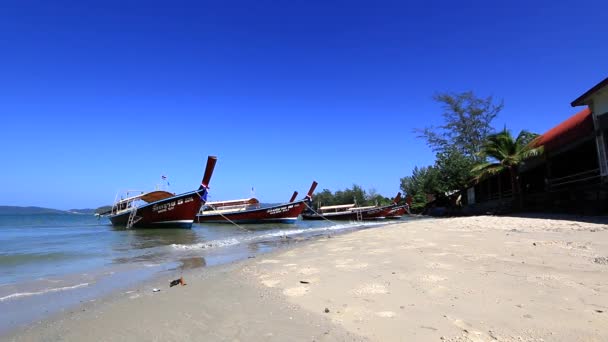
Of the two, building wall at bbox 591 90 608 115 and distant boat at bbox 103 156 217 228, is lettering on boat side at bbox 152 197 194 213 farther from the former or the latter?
building wall at bbox 591 90 608 115

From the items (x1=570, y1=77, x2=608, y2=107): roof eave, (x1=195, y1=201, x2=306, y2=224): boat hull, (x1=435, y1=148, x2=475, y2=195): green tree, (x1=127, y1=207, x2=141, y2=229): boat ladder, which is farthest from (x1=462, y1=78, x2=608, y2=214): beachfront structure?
(x1=127, y1=207, x2=141, y2=229): boat ladder

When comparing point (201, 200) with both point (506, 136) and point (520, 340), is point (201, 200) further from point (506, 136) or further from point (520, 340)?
point (520, 340)

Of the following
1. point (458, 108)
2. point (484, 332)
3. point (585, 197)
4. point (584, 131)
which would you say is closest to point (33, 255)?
point (484, 332)

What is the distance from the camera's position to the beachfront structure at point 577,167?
1427 cm

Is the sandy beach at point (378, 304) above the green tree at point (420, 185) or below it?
below

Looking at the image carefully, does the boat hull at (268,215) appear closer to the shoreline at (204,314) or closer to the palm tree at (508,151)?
the palm tree at (508,151)

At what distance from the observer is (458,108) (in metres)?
39.5

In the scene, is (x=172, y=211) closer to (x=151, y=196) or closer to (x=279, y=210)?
(x=151, y=196)

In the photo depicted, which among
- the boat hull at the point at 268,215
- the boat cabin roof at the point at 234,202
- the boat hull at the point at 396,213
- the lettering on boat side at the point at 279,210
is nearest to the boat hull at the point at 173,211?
the boat hull at the point at 268,215

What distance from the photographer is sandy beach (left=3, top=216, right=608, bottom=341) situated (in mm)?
3242

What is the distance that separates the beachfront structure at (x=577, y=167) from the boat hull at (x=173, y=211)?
737 inches

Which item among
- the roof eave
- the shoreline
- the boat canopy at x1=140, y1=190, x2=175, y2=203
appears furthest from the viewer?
the boat canopy at x1=140, y1=190, x2=175, y2=203

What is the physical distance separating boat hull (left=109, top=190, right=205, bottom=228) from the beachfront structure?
1873 centimetres

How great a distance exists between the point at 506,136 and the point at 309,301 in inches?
761
